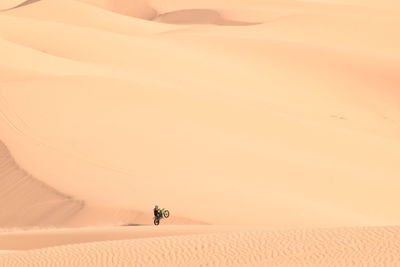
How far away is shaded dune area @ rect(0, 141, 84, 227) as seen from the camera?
1694 centimetres

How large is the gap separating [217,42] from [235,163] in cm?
1949

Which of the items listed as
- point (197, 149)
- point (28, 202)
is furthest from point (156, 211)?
point (197, 149)

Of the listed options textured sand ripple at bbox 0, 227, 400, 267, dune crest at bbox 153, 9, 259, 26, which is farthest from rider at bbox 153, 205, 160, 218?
dune crest at bbox 153, 9, 259, 26

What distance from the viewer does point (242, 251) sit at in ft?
31.9

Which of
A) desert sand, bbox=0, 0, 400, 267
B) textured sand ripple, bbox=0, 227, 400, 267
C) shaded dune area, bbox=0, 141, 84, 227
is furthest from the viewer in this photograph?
shaded dune area, bbox=0, 141, 84, 227

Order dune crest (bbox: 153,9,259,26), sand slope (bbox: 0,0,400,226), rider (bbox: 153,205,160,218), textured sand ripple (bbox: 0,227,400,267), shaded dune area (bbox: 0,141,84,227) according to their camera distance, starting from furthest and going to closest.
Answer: dune crest (bbox: 153,9,259,26) < sand slope (bbox: 0,0,400,226) < shaded dune area (bbox: 0,141,84,227) < rider (bbox: 153,205,160,218) < textured sand ripple (bbox: 0,227,400,267)

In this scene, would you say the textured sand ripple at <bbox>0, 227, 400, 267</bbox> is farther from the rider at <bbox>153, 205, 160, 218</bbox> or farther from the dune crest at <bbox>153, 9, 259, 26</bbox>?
the dune crest at <bbox>153, 9, 259, 26</bbox>

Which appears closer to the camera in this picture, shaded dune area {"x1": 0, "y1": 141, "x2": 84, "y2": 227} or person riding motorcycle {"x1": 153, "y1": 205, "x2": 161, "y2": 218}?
person riding motorcycle {"x1": 153, "y1": 205, "x2": 161, "y2": 218}

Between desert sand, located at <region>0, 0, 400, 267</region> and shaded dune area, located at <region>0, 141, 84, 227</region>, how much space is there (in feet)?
0.12

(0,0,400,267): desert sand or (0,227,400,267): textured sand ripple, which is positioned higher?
(0,0,400,267): desert sand

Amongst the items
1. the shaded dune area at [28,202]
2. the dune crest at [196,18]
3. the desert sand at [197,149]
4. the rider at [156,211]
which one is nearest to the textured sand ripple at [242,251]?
the desert sand at [197,149]

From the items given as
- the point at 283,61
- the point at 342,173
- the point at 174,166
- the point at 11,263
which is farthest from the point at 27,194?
the point at 283,61

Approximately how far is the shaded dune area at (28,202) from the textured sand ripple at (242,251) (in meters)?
6.31

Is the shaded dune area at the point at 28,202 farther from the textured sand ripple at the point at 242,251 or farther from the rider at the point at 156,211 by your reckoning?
the textured sand ripple at the point at 242,251
